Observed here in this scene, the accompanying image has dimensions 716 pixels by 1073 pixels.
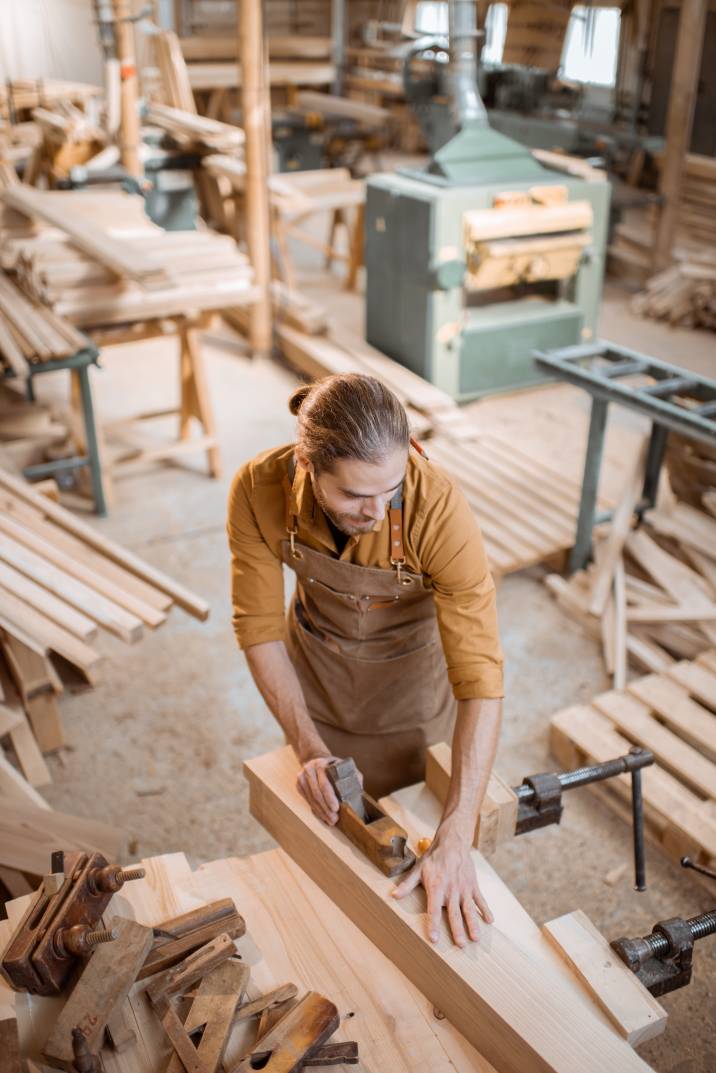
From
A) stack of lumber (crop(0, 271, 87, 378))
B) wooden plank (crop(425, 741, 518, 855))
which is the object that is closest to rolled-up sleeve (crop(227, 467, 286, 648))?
wooden plank (crop(425, 741, 518, 855))

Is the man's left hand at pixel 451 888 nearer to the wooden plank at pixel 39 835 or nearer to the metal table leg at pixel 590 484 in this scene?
the wooden plank at pixel 39 835

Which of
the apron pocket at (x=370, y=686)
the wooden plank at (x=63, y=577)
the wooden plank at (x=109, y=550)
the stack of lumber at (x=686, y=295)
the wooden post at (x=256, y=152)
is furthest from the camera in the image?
the stack of lumber at (x=686, y=295)

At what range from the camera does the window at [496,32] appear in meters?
13.9

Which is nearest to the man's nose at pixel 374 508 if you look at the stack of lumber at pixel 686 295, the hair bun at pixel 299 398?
the hair bun at pixel 299 398

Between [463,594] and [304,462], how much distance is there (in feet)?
1.51

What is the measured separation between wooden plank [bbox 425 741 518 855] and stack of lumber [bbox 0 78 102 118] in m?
9.98

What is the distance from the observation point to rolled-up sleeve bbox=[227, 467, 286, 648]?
2.35 meters

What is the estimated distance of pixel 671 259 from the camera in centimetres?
902

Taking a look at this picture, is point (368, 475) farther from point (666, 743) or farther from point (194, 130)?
point (194, 130)

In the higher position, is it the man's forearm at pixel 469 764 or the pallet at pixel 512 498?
the man's forearm at pixel 469 764

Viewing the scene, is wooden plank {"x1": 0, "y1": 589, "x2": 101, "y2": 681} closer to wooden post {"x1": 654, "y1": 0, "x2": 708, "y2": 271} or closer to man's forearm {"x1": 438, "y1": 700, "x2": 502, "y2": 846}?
man's forearm {"x1": 438, "y1": 700, "x2": 502, "y2": 846}

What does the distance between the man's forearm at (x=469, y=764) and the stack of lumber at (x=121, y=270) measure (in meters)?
3.38

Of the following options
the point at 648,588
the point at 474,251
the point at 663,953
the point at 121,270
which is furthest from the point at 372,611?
the point at 474,251

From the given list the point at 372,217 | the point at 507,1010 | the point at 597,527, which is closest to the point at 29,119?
the point at 372,217
